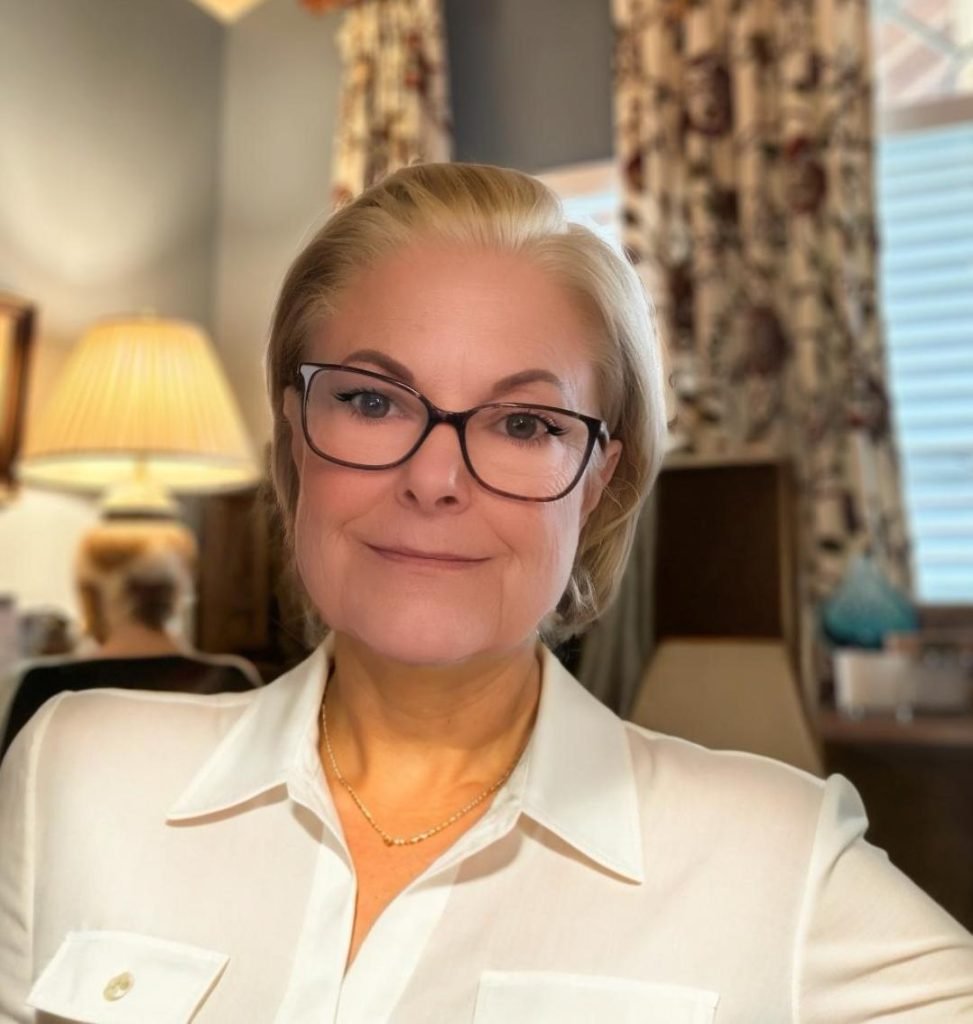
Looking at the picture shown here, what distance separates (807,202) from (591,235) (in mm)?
769

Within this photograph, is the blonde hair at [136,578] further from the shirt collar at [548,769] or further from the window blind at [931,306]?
the window blind at [931,306]

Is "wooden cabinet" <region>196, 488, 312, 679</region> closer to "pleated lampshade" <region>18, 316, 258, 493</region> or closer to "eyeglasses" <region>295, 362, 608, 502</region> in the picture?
"eyeglasses" <region>295, 362, 608, 502</region>

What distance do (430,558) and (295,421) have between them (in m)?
0.12

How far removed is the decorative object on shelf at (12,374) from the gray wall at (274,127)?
356 millimetres

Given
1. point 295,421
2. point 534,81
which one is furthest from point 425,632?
point 534,81

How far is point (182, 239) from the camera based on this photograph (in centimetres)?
174

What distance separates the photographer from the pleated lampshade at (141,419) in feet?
4.87

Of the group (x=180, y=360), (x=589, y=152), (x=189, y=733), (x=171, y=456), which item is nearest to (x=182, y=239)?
(x=180, y=360)

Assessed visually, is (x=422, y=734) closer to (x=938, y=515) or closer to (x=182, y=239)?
(x=938, y=515)

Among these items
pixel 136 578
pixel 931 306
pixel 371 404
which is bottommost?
pixel 136 578

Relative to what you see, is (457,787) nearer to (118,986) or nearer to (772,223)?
(118,986)

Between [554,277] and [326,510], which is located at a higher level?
[554,277]

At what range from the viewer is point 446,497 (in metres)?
0.50

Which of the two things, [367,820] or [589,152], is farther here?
[589,152]
